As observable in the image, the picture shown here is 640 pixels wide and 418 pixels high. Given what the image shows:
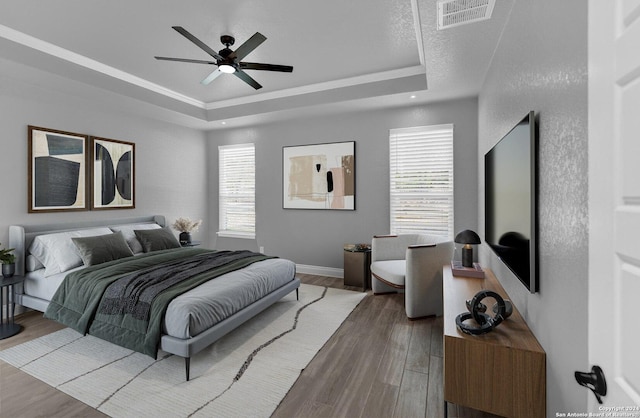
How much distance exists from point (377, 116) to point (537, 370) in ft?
12.4

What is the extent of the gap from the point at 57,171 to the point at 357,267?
4.05 m

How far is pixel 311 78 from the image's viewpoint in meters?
4.10

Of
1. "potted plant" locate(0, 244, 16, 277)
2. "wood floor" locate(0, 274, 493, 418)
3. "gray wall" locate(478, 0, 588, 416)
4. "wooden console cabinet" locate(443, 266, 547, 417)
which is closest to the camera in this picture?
"gray wall" locate(478, 0, 588, 416)

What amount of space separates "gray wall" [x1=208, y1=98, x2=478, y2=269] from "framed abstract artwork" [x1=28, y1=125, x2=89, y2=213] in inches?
89.7

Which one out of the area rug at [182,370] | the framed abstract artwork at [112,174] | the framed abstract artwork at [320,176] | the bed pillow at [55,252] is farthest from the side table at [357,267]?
the framed abstract artwork at [112,174]

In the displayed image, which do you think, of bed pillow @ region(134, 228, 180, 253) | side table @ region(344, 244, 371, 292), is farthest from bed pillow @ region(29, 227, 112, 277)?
side table @ region(344, 244, 371, 292)

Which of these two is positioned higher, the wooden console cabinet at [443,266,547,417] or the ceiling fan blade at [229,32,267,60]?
the ceiling fan blade at [229,32,267,60]

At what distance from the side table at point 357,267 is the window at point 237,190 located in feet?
6.69

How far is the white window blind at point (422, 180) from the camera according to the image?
4.19 m

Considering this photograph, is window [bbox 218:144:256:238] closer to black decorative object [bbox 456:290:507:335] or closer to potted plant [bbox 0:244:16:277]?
potted plant [bbox 0:244:16:277]

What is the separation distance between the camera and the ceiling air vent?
6.81 ft

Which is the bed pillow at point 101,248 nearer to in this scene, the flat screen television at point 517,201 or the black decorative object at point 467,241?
the black decorative object at point 467,241

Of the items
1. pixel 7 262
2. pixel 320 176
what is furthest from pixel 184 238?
pixel 320 176

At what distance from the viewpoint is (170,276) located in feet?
9.29
